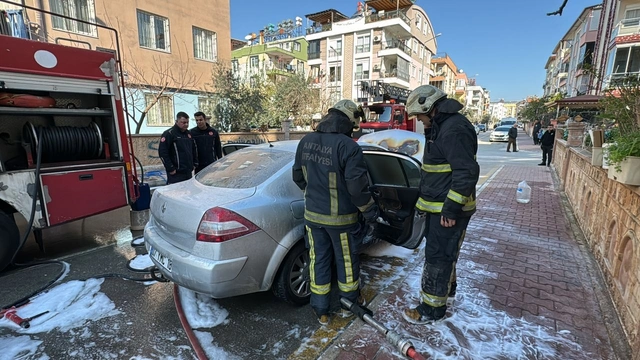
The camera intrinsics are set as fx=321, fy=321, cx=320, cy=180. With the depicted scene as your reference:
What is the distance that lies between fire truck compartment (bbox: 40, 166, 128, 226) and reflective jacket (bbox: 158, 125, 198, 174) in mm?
771

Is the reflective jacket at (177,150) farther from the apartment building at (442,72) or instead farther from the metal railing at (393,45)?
the apartment building at (442,72)

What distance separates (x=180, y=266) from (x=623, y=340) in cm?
346

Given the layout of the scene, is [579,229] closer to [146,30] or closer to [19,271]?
[19,271]

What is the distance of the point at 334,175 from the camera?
2447 mm

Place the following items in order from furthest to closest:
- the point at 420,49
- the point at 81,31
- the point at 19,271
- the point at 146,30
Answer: the point at 420,49, the point at 146,30, the point at 81,31, the point at 19,271

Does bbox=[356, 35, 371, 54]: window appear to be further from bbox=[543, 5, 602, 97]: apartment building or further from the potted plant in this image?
the potted plant

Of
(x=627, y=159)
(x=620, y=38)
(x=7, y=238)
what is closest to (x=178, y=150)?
(x=7, y=238)

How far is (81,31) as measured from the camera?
11617 mm

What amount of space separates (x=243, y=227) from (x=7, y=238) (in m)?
3.00

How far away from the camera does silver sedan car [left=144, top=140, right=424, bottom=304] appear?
94.9 inches

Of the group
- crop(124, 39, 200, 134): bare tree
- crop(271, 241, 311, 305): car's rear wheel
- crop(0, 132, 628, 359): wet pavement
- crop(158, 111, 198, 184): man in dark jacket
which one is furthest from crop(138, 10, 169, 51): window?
crop(271, 241, 311, 305): car's rear wheel

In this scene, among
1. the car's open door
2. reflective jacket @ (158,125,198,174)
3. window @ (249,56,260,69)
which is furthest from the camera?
window @ (249,56,260,69)

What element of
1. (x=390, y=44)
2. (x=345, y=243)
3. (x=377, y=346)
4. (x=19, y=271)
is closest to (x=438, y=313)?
(x=377, y=346)

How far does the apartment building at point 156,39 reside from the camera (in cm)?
1143
